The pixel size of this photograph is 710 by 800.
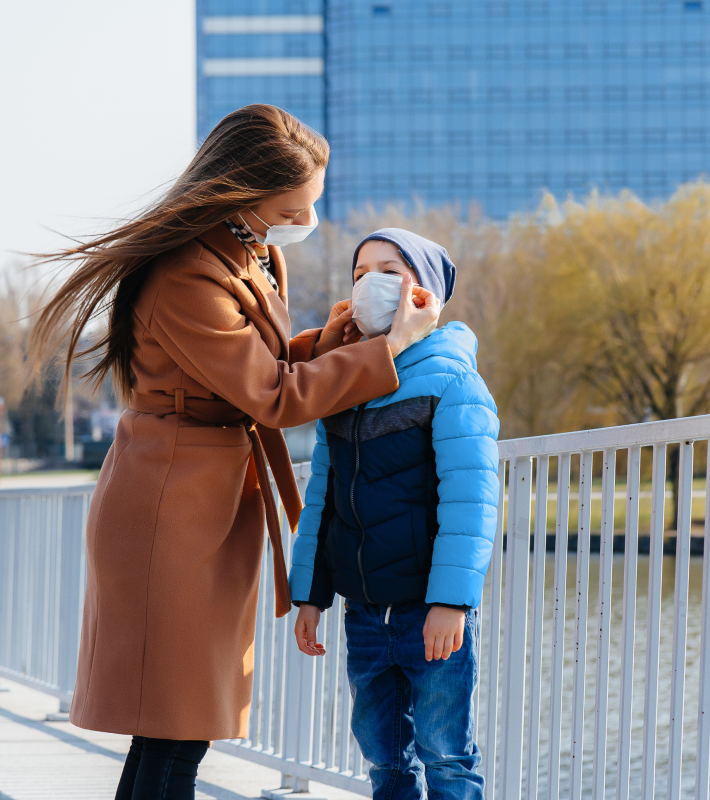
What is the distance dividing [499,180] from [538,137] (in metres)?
4.74

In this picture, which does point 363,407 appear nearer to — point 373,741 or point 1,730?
point 373,741

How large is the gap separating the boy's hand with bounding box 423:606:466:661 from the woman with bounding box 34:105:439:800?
1.54 ft

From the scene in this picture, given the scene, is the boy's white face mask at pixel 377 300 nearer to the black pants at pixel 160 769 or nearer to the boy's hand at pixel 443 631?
the boy's hand at pixel 443 631

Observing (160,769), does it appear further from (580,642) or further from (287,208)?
(287,208)

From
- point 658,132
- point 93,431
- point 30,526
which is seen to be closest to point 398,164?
point 658,132

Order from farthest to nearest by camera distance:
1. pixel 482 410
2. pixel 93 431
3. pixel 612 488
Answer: pixel 93 431 → pixel 612 488 → pixel 482 410

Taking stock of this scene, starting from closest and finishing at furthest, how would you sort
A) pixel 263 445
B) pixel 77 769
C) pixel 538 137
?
1. pixel 263 445
2. pixel 77 769
3. pixel 538 137

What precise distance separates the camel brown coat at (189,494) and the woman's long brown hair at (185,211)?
7cm

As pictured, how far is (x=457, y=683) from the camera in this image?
202 centimetres

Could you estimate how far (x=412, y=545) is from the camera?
2004mm

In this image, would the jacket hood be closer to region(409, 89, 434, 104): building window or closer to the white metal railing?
the white metal railing

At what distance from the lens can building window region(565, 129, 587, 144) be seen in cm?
7256

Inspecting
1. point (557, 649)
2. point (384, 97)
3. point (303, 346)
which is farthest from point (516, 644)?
point (384, 97)

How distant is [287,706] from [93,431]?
57087 millimetres
